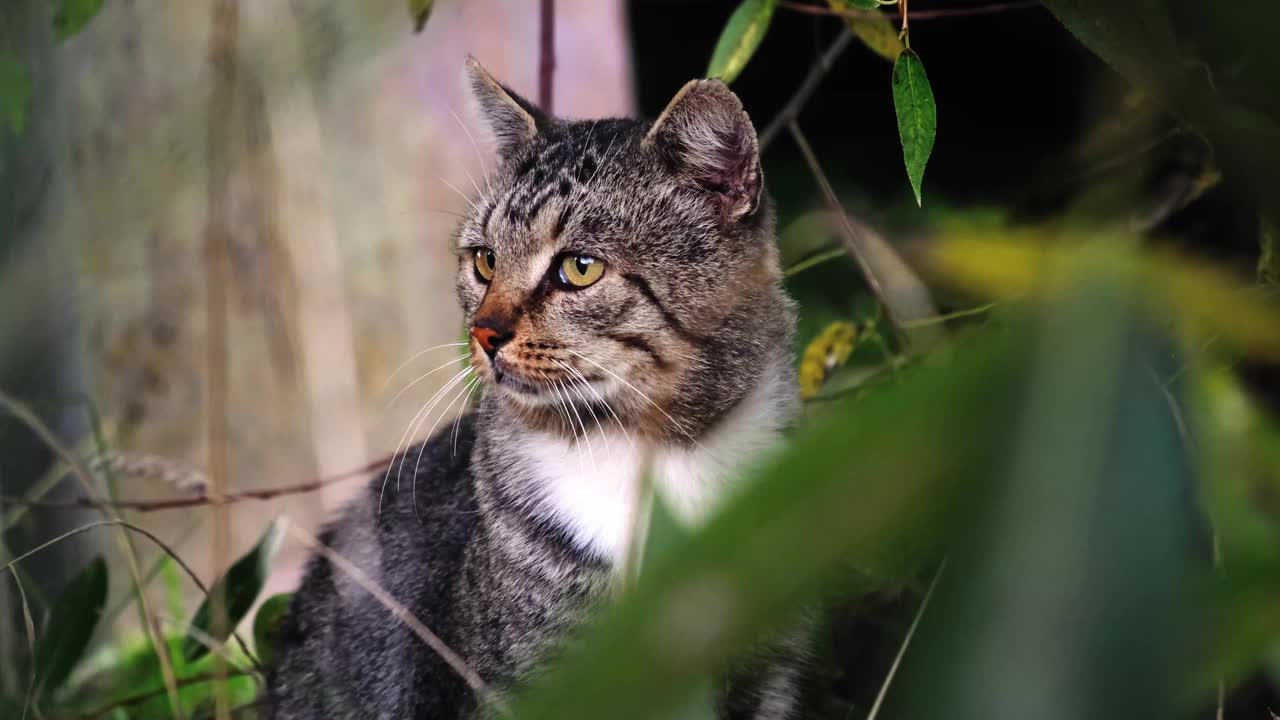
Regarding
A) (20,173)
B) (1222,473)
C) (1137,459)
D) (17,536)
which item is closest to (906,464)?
(1137,459)

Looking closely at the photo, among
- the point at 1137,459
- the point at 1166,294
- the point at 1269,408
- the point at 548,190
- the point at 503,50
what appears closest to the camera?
the point at 1137,459

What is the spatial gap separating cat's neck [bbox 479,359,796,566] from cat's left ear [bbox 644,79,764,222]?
195 millimetres

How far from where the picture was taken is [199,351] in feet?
6.94

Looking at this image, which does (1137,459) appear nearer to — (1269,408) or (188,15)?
(1269,408)

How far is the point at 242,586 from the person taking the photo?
1.39 meters

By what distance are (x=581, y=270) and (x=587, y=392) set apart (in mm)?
135

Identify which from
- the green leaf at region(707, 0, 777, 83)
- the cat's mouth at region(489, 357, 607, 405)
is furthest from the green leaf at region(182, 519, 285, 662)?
the green leaf at region(707, 0, 777, 83)

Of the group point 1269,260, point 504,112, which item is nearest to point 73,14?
point 504,112

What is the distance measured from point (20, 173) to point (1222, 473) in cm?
131

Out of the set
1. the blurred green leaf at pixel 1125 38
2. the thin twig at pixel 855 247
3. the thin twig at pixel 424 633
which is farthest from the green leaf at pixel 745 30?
the thin twig at pixel 424 633

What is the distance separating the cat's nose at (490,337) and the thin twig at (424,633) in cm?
26

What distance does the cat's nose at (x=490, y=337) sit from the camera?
3.64ft

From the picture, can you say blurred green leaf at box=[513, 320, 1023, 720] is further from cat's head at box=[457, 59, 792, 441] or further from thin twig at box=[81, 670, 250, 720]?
thin twig at box=[81, 670, 250, 720]

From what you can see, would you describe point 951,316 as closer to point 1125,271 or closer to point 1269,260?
point 1269,260
